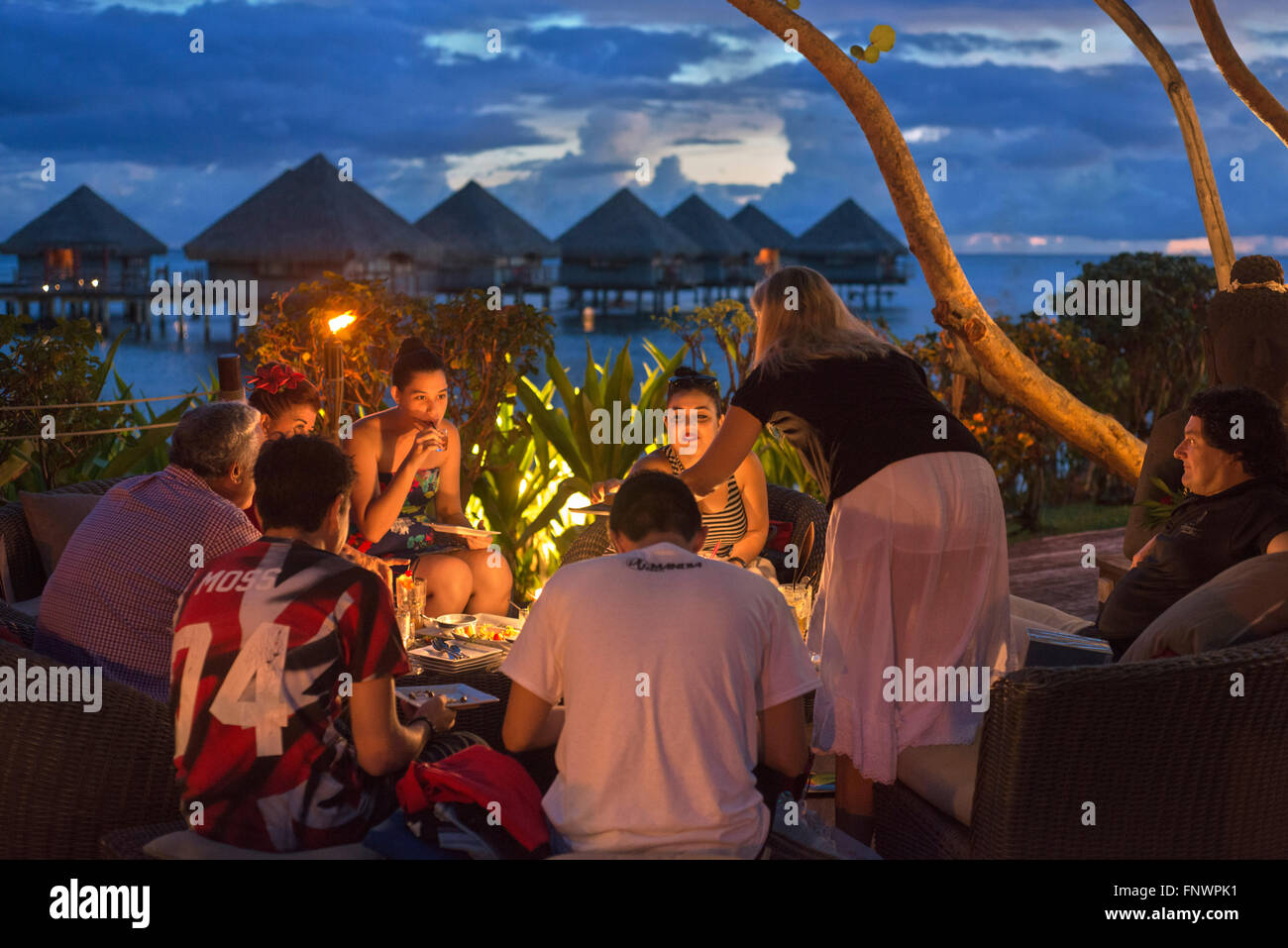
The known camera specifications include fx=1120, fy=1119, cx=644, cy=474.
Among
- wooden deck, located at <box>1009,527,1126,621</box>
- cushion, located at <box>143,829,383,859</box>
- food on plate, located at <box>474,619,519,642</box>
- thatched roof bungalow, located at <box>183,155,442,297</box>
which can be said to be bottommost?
wooden deck, located at <box>1009,527,1126,621</box>

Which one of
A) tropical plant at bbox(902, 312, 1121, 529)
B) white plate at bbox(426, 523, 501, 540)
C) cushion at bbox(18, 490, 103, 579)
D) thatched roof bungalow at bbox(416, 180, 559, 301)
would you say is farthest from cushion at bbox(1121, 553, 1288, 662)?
thatched roof bungalow at bbox(416, 180, 559, 301)

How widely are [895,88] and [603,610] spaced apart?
25.1 ft

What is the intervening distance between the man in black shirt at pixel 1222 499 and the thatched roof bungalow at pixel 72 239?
41319 mm

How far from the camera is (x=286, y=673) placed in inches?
71.6

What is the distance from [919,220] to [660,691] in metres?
3.45

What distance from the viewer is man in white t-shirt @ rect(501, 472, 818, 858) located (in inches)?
70.0

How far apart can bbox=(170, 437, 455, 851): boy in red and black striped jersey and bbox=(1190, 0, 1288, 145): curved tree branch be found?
5.18 metres

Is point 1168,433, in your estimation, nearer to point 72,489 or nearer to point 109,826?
point 109,826

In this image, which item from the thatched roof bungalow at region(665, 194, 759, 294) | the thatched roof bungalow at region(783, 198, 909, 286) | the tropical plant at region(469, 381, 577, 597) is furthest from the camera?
the thatched roof bungalow at region(783, 198, 909, 286)

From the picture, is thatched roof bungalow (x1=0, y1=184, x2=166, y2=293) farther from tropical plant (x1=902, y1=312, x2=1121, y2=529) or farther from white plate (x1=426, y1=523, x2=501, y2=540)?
white plate (x1=426, y1=523, x2=501, y2=540)

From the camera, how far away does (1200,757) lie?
6.95 feet

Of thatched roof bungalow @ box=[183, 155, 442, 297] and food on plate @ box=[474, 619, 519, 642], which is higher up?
thatched roof bungalow @ box=[183, 155, 442, 297]

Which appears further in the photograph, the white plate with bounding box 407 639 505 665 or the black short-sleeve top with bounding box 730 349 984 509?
the white plate with bounding box 407 639 505 665

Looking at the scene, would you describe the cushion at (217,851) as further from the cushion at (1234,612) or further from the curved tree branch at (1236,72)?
the curved tree branch at (1236,72)
